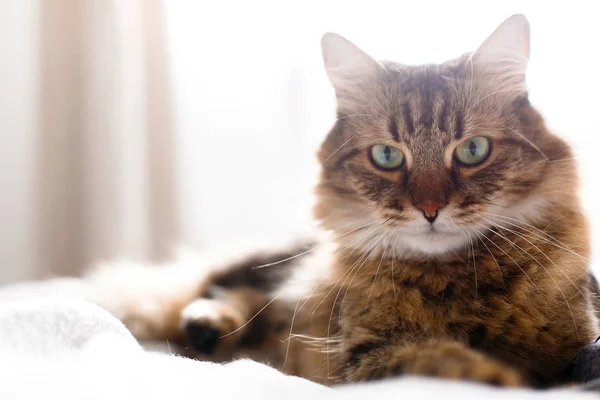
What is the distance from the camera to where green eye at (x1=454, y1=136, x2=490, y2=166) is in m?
1.16

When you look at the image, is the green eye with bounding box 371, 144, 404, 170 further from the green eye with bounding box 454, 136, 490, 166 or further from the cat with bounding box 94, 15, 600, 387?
the green eye with bounding box 454, 136, 490, 166

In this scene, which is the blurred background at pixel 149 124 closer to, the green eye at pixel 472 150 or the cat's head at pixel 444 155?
the cat's head at pixel 444 155

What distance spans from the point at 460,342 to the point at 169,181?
253 centimetres

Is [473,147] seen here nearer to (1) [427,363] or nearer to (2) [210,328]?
(1) [427,363]

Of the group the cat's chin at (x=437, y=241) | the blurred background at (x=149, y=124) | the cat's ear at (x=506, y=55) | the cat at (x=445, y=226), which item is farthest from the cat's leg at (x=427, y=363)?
the blurred background at (x=149, y=124)

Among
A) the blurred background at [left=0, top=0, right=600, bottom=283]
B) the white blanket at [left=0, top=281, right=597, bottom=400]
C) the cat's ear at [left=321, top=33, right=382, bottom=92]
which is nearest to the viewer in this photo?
the white blanket at [left=0, top=281, right=597, bottom=400]

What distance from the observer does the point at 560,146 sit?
1.23m

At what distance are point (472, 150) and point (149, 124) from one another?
A: 247 centimetres

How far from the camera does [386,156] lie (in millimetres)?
1245

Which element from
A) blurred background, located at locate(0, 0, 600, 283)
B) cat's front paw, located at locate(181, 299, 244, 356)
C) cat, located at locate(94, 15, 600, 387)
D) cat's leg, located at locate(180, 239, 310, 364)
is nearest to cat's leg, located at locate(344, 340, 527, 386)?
cat, located at locate(94, 15, 600, 387)

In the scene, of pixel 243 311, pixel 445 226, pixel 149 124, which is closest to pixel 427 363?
pixel 445 226

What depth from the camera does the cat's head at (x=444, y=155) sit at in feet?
3.71

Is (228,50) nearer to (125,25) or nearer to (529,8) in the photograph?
(125,25)

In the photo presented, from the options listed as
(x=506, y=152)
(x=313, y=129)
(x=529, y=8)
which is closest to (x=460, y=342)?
(x=506, y=152)
